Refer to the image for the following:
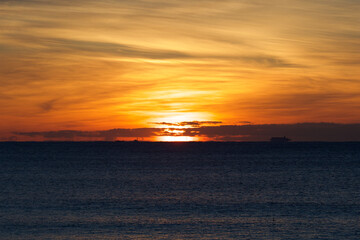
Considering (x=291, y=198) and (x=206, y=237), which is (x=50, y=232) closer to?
(x=206, y=237)

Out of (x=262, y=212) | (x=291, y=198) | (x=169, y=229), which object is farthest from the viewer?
(x=291, y=198)

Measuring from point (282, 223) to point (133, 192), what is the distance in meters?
29.2

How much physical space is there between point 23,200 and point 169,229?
26.8 m

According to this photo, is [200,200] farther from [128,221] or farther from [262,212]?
[128,221]

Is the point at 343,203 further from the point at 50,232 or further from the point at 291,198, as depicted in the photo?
the point at 50,232

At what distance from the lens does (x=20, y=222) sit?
42625 millimetres

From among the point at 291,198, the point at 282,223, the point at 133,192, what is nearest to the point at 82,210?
the point at 133,192

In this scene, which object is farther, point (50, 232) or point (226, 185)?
point (226, 185)

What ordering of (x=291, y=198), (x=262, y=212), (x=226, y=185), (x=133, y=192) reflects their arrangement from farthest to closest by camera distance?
1. (x=226, y=185)
2. (x=133, y=192)
3. (x=291, y=198)
4. (x=262, y=212)

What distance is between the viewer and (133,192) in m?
66.8

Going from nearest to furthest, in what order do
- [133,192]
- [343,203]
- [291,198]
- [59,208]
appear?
[59,208]
[343,203]
[291,198]
[133,192]

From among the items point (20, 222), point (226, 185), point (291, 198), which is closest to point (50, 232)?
point (20, 222)

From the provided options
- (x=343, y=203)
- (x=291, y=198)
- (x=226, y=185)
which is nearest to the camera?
(x=343, y=203)

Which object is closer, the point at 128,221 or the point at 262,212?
the point at 128,221
